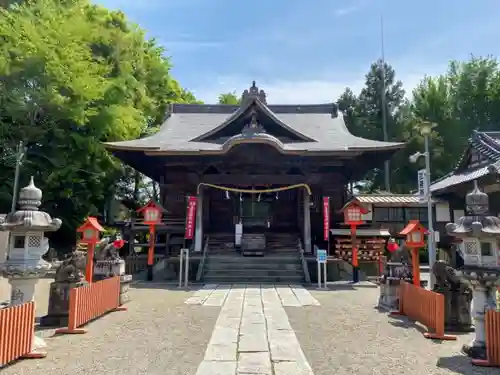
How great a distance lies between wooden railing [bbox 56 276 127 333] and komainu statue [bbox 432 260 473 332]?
6292 mm

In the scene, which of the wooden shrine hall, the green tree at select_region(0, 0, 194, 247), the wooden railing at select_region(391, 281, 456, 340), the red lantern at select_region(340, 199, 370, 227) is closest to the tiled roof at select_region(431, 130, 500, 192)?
the wooden shrine hall

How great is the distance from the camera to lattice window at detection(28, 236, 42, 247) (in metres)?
5.53

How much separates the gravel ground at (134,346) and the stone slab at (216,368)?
113 mm

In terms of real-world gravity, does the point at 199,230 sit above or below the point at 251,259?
above

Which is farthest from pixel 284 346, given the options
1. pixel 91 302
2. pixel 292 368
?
pixel 91 302

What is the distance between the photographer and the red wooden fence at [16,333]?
4.58m

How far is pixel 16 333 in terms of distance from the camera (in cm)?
481

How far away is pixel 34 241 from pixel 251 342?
3.53 metres

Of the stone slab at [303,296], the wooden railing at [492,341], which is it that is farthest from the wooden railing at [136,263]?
the wooden railing at [492,341]

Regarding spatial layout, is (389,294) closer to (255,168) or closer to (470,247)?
(470,247)

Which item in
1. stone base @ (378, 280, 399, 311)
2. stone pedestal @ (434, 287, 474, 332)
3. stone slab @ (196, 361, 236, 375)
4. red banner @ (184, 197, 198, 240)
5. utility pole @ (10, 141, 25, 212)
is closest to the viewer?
stone slab @ (196, 361, 236, 375)

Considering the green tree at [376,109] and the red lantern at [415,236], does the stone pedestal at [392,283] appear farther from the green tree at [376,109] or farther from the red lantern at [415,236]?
the green tree at [376,109]

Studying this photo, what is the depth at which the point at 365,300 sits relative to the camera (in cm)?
1009

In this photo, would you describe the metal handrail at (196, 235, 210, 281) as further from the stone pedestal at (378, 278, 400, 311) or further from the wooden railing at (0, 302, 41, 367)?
the wooden railing at (0, 302, 41, 367)
